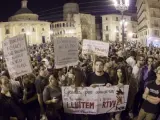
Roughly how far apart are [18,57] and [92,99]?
1978 mm

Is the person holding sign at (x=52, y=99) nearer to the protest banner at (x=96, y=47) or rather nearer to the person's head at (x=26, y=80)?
the person's head at (x=26, y=80)

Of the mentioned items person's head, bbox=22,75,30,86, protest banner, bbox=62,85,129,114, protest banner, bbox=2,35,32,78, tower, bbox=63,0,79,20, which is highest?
tower, bbox=63,0,79,20

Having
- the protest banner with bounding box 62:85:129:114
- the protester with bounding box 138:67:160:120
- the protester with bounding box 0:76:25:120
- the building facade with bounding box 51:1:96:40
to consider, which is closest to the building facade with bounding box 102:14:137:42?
the building facade with bounding box 51:1:96:40

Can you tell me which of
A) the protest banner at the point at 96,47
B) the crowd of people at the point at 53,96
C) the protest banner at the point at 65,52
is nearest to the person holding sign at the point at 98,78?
the crowd of people at the point at 53,96

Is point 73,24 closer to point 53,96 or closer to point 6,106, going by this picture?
point 53,96

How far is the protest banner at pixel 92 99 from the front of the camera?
662 cm

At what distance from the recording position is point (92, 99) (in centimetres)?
668

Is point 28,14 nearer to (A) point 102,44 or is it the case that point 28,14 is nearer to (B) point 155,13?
(B) point 155,13

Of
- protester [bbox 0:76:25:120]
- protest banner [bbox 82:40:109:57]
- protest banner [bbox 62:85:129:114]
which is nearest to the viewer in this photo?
protester [bbox 0:76:25:120]

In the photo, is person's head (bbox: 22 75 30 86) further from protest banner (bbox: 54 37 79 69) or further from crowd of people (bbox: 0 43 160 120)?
protest banner (bbox: 54 37 79 69)

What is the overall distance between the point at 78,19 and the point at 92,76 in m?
82.6

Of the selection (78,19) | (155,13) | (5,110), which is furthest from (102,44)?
(78,19)

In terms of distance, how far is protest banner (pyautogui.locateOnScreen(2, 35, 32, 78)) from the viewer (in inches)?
281

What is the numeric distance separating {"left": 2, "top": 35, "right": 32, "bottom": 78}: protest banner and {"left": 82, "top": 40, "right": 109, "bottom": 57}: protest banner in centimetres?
285
